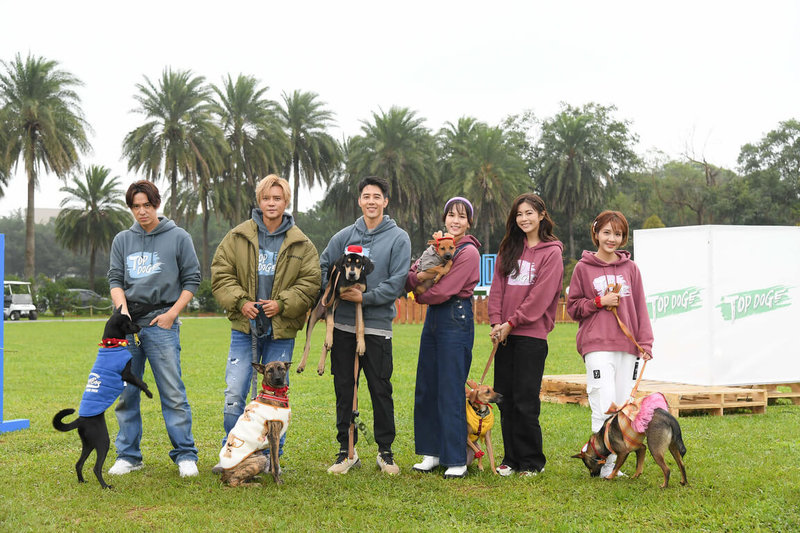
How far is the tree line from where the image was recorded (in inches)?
1668

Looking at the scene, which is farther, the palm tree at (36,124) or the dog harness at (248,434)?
the palm tree at (36,124)

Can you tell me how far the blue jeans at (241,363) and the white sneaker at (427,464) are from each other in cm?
131

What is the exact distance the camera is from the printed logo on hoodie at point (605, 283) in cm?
547

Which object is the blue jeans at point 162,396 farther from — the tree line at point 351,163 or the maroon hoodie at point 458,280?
the tree line at point 351,163

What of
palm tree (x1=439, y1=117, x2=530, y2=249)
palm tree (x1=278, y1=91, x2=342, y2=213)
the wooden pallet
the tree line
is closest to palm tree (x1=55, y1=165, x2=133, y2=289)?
the tree line

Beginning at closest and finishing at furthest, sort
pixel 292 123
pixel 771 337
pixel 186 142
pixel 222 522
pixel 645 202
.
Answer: pixel 222 522 → pixel 771 337 → pixel 186 142 → pixel 292 123 → pixel 645 202

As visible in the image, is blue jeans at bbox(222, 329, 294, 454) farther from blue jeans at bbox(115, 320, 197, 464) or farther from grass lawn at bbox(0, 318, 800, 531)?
grass lawn at bbox(0, 318, 800, 531)

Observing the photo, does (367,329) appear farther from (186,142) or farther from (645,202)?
(645,202)

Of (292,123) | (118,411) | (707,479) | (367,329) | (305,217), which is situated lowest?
(707,479)

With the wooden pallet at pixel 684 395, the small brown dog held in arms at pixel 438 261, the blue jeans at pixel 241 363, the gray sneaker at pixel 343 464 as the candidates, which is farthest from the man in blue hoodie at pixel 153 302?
the wooden pallet at pixel 684 395

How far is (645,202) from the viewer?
2448 inches

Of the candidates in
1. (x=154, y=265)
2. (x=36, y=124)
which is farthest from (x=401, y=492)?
(x=36, y=124)

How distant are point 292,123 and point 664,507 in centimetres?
4950

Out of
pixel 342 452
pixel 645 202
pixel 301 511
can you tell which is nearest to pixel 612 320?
pixel 342 452
